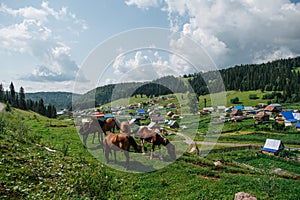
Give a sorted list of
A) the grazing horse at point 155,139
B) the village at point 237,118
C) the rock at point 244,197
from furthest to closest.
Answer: the village at point 237,118
the grazing horse at point 155,139
the rock at point 244,197

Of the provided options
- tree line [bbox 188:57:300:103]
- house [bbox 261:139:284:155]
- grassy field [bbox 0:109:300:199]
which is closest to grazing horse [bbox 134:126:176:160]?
grassy field [bbox 0:109:300:199]

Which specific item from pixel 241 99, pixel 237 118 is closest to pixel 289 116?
pixel 237 118

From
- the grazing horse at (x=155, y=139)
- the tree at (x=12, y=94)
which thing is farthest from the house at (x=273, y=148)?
the tree at (x=12, y=94)

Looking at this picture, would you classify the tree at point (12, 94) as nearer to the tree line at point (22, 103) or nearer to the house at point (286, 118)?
the tree line at point (22, 103)

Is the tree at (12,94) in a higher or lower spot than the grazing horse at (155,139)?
higher

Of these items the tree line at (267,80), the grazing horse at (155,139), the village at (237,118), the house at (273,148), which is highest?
the tree line at (267,80)

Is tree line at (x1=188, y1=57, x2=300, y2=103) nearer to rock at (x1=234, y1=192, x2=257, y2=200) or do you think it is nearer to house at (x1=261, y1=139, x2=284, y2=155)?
house at (x1=261, y1=139, x2=284, y2=155)

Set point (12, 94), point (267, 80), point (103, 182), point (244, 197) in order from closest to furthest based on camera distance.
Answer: point (244, 197)
point (103, 182)
point (12, 94)
point (267, 80)

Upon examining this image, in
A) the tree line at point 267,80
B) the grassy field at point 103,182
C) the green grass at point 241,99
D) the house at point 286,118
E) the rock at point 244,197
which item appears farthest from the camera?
the green grass at point 241,99

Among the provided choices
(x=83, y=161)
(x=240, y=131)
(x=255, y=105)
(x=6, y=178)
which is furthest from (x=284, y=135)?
(x=6, y=178)

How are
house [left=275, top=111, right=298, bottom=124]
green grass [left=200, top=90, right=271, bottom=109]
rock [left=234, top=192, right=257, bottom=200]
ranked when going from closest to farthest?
rock [left=234, top=192, right=257, bottom=200] → house [left=275, top=111, right=298, bottom=124] → green grass [left=200, top=90, right=271, bottom=109]

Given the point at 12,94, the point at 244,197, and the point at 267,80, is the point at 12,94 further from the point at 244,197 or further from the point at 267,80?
the point at 267,80

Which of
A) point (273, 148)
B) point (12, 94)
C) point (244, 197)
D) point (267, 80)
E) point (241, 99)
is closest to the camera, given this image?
point (244, 197)

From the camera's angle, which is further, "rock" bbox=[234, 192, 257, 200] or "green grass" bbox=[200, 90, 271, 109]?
"green grass" bbox=[200, 90, 271, 109]
